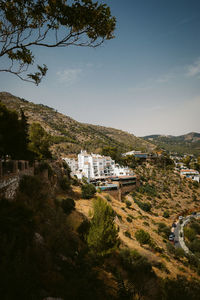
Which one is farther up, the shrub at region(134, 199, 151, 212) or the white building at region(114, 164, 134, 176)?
the white building at region(114, 164, 134, 176)

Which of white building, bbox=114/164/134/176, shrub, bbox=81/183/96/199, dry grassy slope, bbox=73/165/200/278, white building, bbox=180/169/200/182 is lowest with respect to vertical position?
dry grassy slope, bbox=73/165/200/278

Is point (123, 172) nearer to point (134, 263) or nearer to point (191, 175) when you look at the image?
point (134, 263)

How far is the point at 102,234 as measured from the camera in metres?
12.6

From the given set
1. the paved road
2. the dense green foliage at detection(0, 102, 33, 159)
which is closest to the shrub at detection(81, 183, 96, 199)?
the dense green foliage at detection(0, 102, 33, 159)

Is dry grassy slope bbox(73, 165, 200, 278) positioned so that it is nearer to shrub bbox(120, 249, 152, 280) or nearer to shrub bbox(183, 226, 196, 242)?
shrub bbox(183, 226, 196, 242)

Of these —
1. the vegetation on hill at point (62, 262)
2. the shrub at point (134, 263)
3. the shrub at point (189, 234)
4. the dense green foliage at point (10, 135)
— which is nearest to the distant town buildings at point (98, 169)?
the shrub at point (189, 234)

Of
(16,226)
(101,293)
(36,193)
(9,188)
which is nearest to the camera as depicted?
(16,226)

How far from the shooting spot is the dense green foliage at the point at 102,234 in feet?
40.0

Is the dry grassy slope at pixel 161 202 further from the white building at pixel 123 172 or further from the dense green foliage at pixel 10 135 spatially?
the dense green foliage at pixel 10 135

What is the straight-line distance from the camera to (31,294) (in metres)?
4.12

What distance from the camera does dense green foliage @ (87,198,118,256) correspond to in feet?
40.0

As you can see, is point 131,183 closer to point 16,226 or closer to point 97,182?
point 97,182

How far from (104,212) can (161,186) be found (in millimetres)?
55365

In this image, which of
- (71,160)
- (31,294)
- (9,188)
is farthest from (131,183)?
(31,294)
